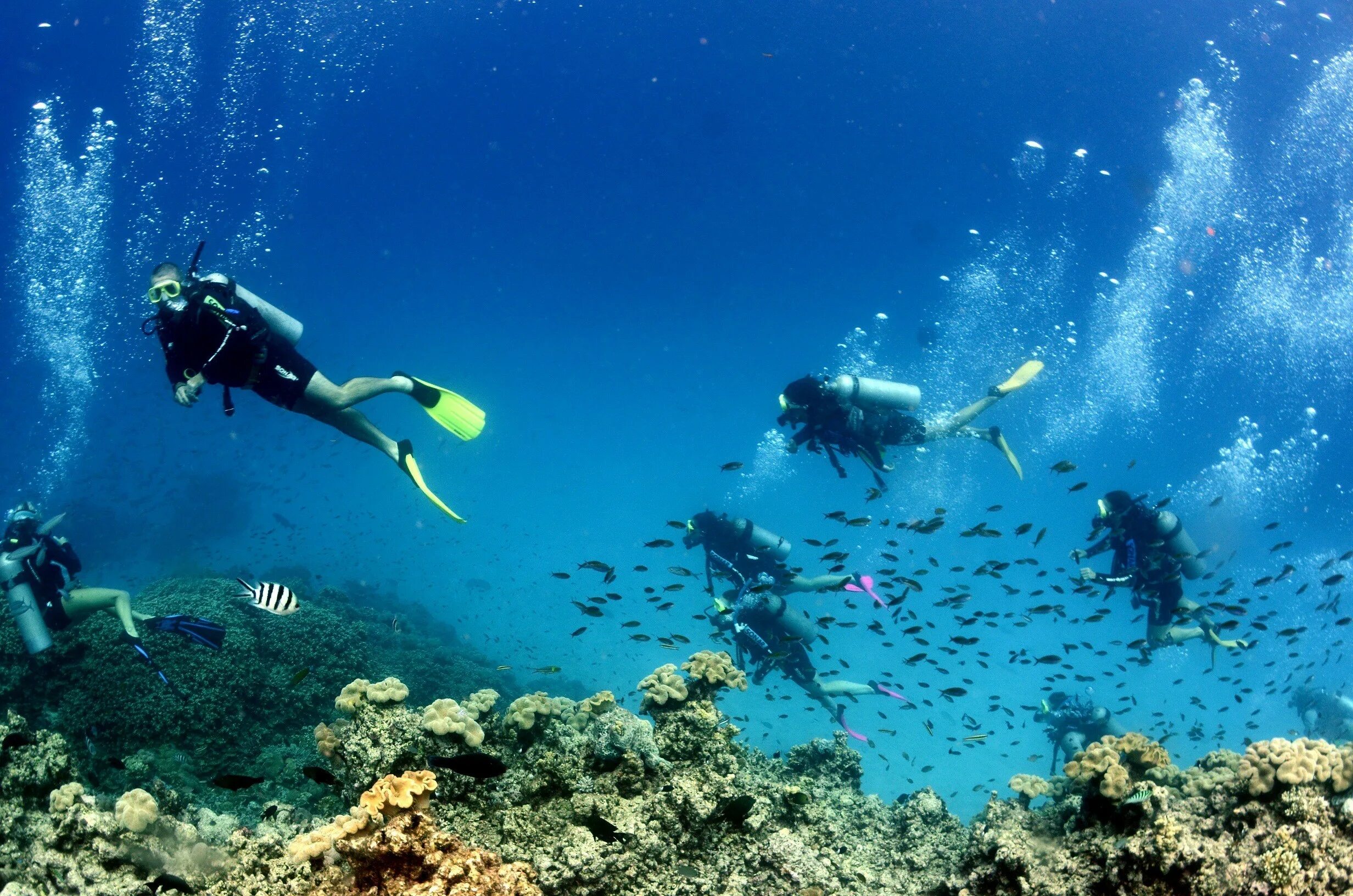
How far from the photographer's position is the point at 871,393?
46.4 feet

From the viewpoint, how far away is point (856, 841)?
220 inches

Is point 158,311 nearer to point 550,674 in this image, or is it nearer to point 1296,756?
point 1296,756

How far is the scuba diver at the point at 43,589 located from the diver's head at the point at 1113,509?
54.2ft

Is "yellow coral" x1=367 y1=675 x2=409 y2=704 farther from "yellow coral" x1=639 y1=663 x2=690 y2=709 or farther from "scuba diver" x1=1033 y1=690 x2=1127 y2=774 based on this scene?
"scuba diver" x1=1033 y1=690 x2=1127 y2=774

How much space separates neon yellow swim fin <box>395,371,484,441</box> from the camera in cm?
787

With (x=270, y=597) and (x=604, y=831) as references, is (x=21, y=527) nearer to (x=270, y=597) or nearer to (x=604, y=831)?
(x=270, y=597)

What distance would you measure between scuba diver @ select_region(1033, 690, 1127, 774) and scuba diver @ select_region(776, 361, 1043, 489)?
19.3 ft

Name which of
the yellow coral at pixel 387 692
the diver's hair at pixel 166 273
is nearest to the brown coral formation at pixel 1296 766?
the yellow coral at pixel 387 692

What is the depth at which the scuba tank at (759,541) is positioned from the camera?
48.4 feet

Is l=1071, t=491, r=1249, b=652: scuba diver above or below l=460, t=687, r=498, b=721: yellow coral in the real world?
above

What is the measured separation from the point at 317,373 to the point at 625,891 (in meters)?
7.03

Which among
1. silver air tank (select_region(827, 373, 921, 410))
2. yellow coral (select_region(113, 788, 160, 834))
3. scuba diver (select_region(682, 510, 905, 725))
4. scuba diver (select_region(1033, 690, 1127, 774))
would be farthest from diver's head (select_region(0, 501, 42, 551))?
scuba diver (select_region(1033, 690, 1127, 774))

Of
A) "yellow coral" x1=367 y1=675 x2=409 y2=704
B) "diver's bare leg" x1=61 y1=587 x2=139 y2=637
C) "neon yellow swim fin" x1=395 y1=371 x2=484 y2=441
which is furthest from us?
"diver's bare leg" x1=61 y1=587 x2=139 y2=637

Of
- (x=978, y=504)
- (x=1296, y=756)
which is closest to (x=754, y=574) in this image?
(x=1296, y=756)
